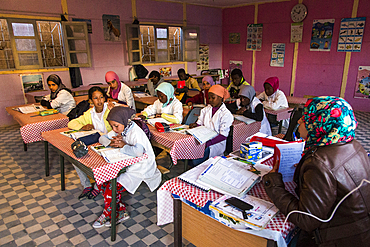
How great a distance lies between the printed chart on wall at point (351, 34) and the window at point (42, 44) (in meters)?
7.21

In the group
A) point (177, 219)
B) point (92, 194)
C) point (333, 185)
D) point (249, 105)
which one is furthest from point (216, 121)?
point (333, 185)

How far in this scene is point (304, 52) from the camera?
324 inches

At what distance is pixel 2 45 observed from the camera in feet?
20.6

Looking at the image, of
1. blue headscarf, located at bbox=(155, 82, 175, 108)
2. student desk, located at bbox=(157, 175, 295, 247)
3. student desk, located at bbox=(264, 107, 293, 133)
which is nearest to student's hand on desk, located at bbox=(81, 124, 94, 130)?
blue headscarf, located at bbox=(155, 82, 175, 108)

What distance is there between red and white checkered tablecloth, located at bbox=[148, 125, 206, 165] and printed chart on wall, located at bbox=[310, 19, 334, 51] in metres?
6.67

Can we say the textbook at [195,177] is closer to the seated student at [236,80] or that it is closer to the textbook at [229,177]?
the textbook at [229,177]

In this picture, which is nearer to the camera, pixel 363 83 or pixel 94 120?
pixel 94 120

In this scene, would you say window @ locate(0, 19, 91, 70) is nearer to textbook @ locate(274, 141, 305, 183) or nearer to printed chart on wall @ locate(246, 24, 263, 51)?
printed chart on wall @ locate(246, 24, 263, 51)

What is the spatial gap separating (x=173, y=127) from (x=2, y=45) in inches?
221

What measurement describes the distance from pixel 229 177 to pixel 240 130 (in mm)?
2009

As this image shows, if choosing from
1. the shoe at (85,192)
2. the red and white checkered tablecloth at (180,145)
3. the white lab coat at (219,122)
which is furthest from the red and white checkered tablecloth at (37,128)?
the white lab coat at (219,122)

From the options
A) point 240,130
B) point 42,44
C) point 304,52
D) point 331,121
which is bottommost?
point 240,130

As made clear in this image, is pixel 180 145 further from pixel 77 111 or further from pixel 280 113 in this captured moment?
pixel 280 113

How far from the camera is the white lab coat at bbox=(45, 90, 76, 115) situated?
Result: 4438mm
